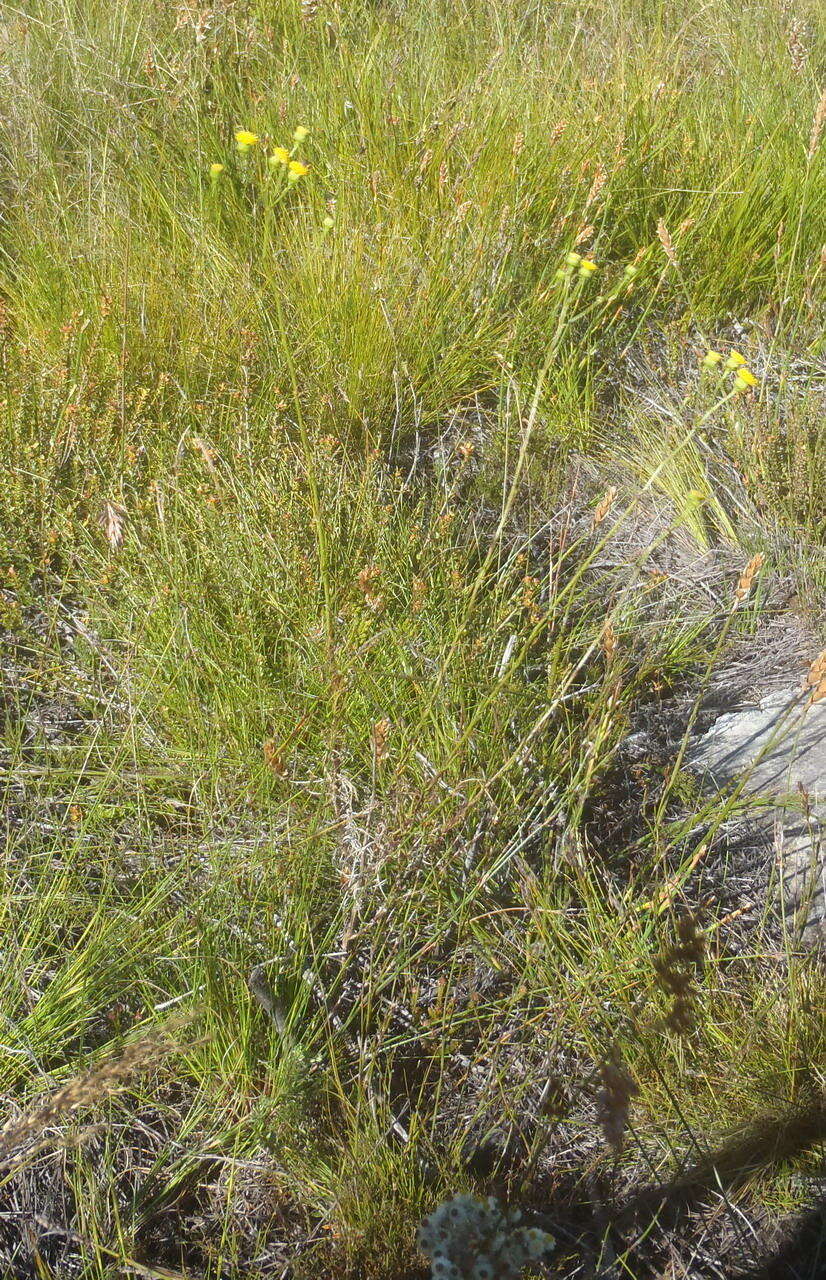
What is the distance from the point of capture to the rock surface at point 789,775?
1570 millimetres

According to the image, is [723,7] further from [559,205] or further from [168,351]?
[168,351]

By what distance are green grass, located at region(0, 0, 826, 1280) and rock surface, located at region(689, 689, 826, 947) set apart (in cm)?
7

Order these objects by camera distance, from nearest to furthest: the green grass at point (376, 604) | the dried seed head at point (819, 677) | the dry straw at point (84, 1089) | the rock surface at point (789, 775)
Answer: the dry straw at point (84, 1089) → the dried seed head at point (819, 677) → the green grass at point (376, 604) → the rock surface at point (789, 775)

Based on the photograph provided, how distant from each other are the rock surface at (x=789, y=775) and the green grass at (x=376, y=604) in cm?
7

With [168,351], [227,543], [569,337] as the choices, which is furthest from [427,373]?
[227,543]

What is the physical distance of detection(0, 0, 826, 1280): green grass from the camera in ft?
4.34

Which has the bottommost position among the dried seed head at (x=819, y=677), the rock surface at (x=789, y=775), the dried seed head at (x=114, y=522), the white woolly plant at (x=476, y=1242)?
the white woolly plant at (x=476, y=1242)

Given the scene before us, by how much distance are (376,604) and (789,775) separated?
783mm

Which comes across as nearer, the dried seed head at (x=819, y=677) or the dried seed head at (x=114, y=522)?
the dried seed head at (x=819, y=677)

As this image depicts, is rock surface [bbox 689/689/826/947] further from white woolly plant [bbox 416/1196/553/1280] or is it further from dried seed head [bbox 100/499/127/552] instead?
dried seed head [bbox 100/499/127/552]

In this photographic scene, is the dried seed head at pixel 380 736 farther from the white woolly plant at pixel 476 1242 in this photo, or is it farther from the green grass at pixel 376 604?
the white woolly plant at pixel 476 1242

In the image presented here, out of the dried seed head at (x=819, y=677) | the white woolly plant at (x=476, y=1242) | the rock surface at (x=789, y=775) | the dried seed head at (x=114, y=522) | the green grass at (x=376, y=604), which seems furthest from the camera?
the dried seed head at (x=114, y=522)

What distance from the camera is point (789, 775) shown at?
162cm

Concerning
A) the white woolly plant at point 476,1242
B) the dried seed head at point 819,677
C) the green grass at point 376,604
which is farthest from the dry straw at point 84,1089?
the dried seed head at point 819,677
